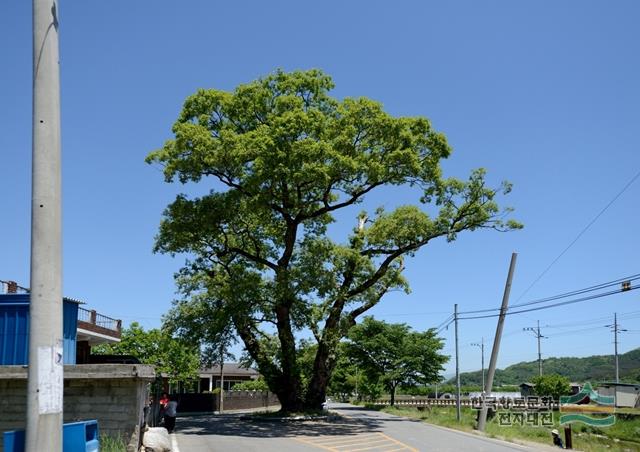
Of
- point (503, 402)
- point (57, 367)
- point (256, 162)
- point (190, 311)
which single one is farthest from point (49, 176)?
point (503, 402)

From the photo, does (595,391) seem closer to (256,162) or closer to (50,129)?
(256,162)

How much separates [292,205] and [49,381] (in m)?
25.7

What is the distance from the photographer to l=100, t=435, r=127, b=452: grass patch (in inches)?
530

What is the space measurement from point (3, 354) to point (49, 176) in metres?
12.6

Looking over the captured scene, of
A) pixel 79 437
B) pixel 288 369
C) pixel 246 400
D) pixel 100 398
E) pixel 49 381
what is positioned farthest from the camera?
pixel 246 400

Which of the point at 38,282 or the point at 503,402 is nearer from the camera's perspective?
the point at 38,282

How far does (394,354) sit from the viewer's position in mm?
58531

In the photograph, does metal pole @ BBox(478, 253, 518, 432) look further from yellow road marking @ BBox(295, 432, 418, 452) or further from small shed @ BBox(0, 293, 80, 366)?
small shed @ BBox(0, 293, 80, 366)

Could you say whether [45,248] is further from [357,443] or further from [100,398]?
[357,443]

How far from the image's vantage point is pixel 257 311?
30906 millimetres

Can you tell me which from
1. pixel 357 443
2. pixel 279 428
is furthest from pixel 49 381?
pixel 279 428

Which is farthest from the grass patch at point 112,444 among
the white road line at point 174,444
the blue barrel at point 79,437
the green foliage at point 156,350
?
the green foliage at point 156,350

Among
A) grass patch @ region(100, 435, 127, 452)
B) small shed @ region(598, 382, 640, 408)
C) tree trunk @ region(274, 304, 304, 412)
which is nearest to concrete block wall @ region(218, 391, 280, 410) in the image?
tree trunk @ region(274, 304, 304, 412)

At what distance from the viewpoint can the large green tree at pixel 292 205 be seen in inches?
1102
